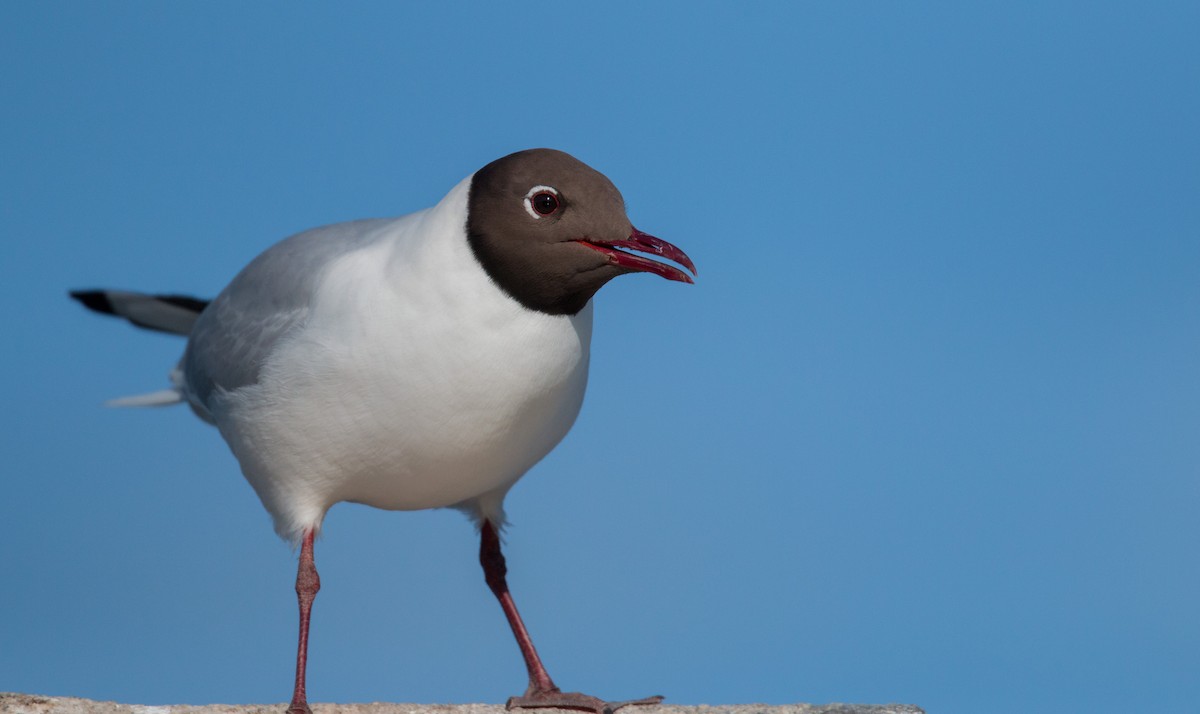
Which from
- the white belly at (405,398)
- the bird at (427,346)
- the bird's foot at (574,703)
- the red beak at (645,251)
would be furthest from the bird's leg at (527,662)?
the red beak at (645,251)

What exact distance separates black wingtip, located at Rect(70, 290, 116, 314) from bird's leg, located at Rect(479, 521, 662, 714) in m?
2.80

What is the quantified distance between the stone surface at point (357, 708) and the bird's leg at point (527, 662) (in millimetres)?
71

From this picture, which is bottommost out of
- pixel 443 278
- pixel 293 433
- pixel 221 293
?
pixel 293 433

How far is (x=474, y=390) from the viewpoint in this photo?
566 centimetres

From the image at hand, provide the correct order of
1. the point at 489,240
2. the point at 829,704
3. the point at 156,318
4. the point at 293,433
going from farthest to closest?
the point at 156,318 → the point at 829,704 → the point at 293,433 → the point at 489,240

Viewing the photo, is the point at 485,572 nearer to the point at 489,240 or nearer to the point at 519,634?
the point at 519,634

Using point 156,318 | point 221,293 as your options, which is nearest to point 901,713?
point 221,293

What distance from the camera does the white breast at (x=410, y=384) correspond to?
564 cm

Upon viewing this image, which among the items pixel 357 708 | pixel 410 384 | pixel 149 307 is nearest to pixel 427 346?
pixel 410 384

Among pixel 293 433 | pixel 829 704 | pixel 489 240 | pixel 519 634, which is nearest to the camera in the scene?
pixel 489 240

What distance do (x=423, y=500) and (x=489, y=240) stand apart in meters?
1.32

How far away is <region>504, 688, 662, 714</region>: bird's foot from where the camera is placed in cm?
660

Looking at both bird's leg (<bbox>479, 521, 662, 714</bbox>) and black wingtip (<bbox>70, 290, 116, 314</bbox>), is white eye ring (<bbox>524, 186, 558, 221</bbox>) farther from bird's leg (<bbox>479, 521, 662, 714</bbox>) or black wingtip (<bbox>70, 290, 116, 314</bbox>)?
black wingtip (<bbox>70, 290, 116, 314</bbox>)

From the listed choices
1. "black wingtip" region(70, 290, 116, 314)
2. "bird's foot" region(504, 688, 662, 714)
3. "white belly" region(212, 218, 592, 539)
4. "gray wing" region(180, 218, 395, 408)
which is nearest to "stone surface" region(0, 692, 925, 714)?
"bird's foot" region(504, 688, 662, 714)
